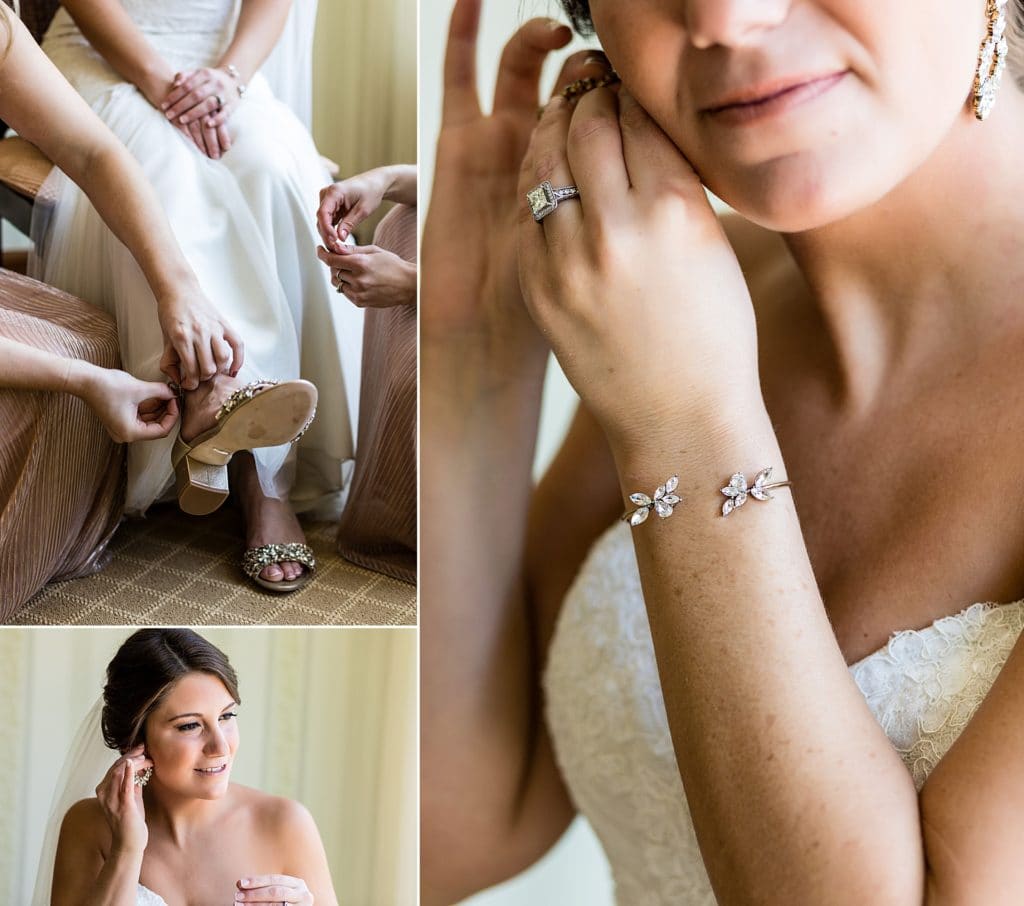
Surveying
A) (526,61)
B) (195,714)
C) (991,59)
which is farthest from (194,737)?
(991,59)

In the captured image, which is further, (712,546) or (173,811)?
(173,811)

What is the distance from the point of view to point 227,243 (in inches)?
38.3

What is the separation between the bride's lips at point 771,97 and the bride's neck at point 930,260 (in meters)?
0.15

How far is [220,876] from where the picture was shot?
1.01 metres

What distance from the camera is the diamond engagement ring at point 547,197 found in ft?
2.71

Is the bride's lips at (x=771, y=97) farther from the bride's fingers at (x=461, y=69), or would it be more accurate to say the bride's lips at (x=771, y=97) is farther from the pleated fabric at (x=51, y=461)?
the pleated fabric at (x=51, y=461)

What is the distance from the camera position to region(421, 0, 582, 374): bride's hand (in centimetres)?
107

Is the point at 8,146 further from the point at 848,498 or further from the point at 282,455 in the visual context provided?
the point at 848,498

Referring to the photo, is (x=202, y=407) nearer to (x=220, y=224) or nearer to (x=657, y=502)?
(x=220, y=224)

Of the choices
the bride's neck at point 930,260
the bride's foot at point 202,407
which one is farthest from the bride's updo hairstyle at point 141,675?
the bride's neck at point 930,260

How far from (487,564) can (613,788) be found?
0.28 metres

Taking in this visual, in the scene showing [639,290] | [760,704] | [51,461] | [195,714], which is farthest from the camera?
[195,714]

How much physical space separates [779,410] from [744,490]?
1.03 feet

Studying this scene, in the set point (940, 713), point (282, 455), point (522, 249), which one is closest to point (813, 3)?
point (522, 249)
